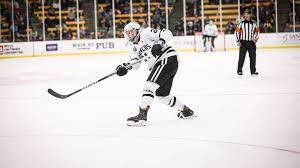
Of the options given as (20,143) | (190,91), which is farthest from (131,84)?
(20,143)

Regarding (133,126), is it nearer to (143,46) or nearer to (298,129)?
(143,46)

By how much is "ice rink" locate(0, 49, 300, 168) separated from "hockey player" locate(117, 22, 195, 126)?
17 cm

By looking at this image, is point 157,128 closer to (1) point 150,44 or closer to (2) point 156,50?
(2) point 156,50

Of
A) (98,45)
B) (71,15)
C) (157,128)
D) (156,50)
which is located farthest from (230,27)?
(157,128)

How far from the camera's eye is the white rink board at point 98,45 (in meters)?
19.0

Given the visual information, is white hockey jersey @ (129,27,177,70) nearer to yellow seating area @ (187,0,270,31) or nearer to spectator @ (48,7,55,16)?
yellow seating area @ (187,0,270,31)

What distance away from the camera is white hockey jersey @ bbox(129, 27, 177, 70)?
5.00 m

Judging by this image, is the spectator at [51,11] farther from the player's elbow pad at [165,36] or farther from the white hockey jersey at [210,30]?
the player's elbow pad at [165,36]

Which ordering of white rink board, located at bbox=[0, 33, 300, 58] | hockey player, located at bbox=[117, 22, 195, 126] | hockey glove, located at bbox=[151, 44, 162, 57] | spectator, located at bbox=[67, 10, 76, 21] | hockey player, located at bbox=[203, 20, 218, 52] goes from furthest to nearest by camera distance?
spectator, located at bbox=[67, 10, 76, 21] → white rink board, located at bbox=[0, 33, 300, 58] → hockey player, located at bbox=[203, 20, 218, 52] → hockey player, located at bbox=[117, 22, 195, 126] → hockey glove, located at bbox=[151, 44, 162, 57]

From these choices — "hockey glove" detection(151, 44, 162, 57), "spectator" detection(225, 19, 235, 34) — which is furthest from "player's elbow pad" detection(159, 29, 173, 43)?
"spectator" detection(225, 19, 235, 34)

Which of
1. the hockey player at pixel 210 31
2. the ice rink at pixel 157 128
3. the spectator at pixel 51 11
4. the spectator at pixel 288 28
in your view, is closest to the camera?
the ice rink at pixel 157 128

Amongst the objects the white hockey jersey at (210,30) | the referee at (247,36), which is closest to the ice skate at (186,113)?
the referee at (247,36)

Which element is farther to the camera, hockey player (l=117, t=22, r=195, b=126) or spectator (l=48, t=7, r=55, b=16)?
spectator (l=48, t=7, r=55, b=16)

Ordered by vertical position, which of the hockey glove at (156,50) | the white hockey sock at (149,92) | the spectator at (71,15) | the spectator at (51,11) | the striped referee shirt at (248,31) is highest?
the spectator at (51,11)
